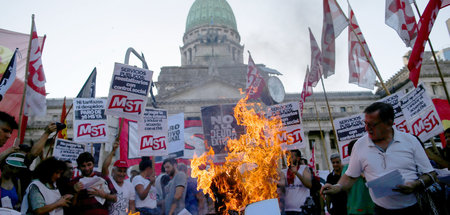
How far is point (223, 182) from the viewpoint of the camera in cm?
477

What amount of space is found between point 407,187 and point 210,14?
59.8m

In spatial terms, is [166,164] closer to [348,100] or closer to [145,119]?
[145,119]

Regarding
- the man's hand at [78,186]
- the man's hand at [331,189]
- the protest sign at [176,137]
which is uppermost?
the protest sign at [176,137]

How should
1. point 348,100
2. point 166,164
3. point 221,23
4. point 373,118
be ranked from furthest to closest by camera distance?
point 221,23
point 348,100
point 166,164
point 373,118

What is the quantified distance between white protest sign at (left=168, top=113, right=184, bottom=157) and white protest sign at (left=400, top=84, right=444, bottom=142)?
8.04 metres

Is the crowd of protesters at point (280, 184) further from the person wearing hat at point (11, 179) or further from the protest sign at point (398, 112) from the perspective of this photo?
the protest sign at point (398, 112)

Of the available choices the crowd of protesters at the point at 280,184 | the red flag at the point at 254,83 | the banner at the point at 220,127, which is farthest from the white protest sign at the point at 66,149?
the red flag at the point at 254,83

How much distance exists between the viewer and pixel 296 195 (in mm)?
6117

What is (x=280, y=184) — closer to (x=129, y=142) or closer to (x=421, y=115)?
(x=421, y=115)

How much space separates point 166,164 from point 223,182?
7.83 feet

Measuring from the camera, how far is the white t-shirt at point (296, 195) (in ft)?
19.9

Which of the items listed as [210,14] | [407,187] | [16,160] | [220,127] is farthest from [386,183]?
[210,14]

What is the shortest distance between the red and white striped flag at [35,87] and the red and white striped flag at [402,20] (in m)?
8.18

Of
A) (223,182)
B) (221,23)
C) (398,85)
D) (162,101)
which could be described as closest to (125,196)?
(223,182)
